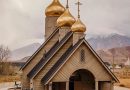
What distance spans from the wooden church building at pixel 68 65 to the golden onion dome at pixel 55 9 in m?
2.48

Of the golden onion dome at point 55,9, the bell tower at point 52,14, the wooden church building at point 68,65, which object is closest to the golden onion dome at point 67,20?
the wooden church building at point 68,65

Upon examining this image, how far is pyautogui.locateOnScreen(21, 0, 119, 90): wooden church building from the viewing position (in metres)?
30.4

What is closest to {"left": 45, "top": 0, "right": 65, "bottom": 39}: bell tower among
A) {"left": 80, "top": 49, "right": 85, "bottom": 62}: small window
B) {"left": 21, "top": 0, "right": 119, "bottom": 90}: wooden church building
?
{"left": 21, "top": 0, "right": 119, "bottom": 90}: wooden church building

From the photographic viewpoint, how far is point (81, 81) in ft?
112

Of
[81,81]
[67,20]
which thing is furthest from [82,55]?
[67,20]

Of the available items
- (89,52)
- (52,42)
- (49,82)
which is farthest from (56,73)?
(52,42)

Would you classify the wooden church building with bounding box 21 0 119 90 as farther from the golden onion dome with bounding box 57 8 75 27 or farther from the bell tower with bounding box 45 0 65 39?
the bell tower with bounding box 45 0 65 39

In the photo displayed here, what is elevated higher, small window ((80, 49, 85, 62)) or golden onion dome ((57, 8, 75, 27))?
golden onion dome ((57, 8, 75, 27))

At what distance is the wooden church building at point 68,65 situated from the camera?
3038 cm

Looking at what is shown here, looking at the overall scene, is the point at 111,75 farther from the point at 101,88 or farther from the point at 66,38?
the point at 66,38

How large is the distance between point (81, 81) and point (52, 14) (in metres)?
11.1

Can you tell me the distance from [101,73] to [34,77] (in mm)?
6562

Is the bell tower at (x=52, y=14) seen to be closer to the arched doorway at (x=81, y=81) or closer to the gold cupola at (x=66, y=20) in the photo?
the gold cupola at (x=66, y=20)

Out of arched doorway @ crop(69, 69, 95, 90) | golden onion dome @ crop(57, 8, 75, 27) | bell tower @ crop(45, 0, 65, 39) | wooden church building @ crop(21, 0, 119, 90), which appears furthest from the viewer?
bell tower @ crop(45, 0, 65, 39)
